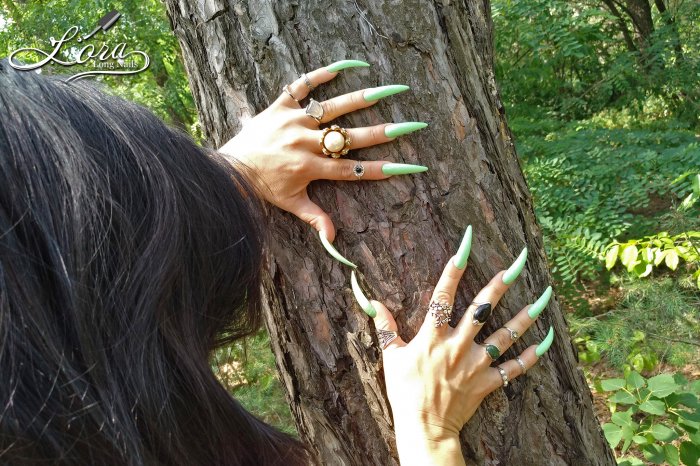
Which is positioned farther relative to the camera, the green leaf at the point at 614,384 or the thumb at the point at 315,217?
the green leaf at the point at 614,384

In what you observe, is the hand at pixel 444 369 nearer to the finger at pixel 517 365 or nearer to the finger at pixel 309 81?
the finger at pixel 517 365

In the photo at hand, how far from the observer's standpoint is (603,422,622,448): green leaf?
2004 mm

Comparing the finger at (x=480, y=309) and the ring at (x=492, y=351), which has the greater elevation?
the finger at (x=480, y=309)

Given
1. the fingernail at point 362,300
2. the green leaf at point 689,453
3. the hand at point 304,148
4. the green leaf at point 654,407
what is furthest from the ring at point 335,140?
the green leaf at point 689,453

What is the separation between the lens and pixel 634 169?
3.84m

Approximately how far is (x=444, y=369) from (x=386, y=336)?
139mm

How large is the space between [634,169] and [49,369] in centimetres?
380

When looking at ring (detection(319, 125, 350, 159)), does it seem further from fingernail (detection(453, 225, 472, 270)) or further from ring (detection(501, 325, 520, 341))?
ring (detection(501, 325, 520, 341))

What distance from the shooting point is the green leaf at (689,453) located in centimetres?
200

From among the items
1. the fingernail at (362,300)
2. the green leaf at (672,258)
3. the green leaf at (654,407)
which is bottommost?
the green leaf at (654,407)

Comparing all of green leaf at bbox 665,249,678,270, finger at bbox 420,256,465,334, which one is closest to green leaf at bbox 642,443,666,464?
green leaf at bbox 665,249,678,270

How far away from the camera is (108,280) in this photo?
2.99 ft

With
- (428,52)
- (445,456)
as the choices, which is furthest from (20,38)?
(445,456)

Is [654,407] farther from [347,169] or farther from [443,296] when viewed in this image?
[347,169]
